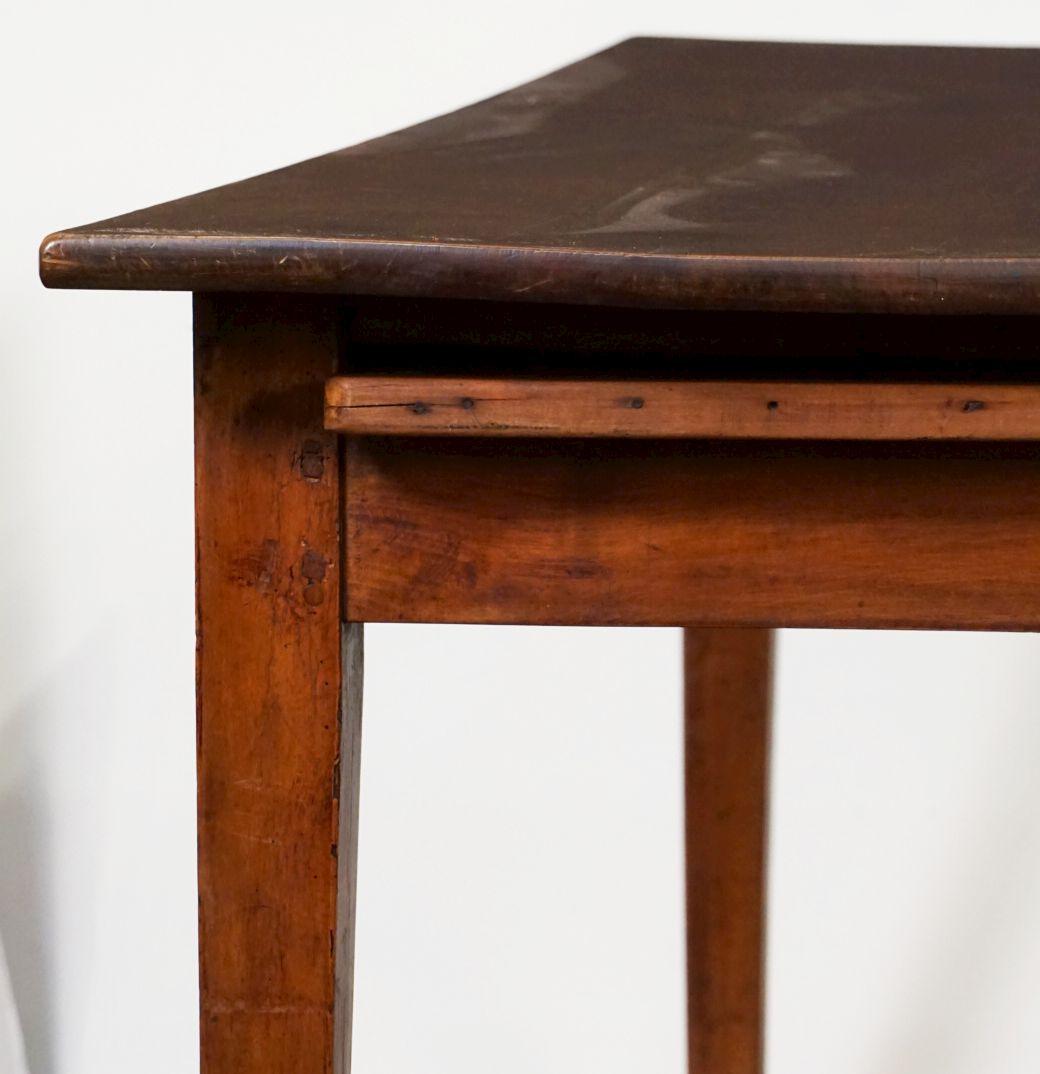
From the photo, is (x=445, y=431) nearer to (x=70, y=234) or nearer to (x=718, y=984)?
(x=70, y=234)

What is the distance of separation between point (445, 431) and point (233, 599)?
79mm

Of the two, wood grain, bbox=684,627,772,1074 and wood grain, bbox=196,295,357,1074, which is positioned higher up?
wood grain, bbox=196,295,357,1074

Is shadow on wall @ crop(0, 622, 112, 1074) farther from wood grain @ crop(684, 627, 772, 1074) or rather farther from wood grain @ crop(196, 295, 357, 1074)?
wood grain @ crop(196, 295, 357, 1074)

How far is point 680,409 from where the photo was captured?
422 millimetres

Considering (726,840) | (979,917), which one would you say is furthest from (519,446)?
(979,917)

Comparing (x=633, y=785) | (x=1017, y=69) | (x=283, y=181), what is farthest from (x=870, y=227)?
(x=633, y=785)

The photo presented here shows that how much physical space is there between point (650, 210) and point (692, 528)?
94mm

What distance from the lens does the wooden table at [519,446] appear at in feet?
1.32

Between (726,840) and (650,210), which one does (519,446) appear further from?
(726,840)

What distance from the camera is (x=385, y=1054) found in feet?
4.23

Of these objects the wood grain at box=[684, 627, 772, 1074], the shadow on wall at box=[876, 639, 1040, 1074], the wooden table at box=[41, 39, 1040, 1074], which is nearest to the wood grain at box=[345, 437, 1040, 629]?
the wooden table at box=[41, 39, 1040, 1074]

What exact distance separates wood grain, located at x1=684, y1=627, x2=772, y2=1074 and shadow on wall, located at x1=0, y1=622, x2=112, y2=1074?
20.5 inches

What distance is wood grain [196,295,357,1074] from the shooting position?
44 centimetres

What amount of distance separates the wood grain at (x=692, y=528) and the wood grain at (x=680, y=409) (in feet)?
0.07
